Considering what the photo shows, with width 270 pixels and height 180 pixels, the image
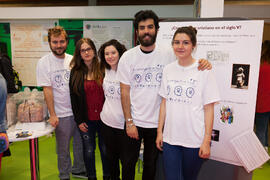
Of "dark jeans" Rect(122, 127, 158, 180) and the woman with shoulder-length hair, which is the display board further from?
"dark jeans" Rect(122, 127, 158, 180)

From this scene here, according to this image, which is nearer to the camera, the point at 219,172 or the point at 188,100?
the point at 188,100

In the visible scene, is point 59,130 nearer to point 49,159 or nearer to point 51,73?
point 51,73

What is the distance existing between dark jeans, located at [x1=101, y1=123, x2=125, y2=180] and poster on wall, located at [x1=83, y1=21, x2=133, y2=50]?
210 centimetres

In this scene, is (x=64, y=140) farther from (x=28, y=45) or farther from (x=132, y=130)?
(x=28, y=45)

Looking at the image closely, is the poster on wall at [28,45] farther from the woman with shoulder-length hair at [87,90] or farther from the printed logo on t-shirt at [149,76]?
the printed logo on t-shirt at [149,76]

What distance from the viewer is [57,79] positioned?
88.7 inches

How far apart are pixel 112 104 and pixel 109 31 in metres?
2.15

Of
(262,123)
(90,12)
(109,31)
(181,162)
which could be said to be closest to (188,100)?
(181,162)

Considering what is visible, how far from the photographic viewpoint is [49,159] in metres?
3.20

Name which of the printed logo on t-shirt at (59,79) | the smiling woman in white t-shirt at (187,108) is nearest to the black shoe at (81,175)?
the printed logo on t-shirt at (59,79)

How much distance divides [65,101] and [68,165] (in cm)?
72

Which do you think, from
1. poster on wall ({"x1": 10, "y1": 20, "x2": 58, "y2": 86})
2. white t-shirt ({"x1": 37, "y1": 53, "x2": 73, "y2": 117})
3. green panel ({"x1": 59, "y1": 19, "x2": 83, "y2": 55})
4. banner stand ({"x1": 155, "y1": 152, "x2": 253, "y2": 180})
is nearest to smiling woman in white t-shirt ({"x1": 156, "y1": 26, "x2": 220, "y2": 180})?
banner stand ({"x1": 155, "y1": 152, "x2": 253, "y2": 180})

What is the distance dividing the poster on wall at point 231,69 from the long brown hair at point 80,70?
795 millimetres

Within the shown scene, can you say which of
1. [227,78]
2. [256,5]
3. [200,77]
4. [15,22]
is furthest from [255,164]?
[15,22]
